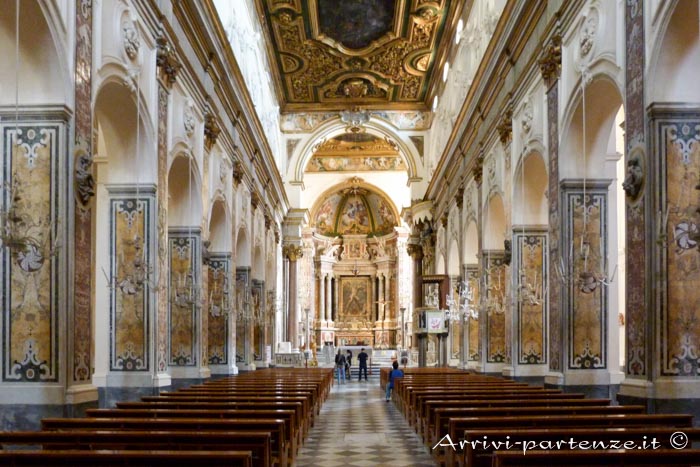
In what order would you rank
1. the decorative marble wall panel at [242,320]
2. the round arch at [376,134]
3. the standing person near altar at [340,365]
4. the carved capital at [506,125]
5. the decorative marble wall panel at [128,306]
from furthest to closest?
the round arch at [376,134] < the standing person near altar at [340,365] < the decorative marble wall panel at [242,320] < the carved capital at [506,125] < the decorative marble wall panel at [128,306]

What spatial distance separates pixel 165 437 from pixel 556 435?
9.29 feet

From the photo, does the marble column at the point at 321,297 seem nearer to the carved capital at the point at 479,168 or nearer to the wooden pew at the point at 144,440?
the carved capital at the point at 479,168

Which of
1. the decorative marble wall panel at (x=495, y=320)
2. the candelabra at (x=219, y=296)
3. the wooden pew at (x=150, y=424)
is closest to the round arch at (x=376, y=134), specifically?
the decorative marble wall panel at (x=495, y=320)

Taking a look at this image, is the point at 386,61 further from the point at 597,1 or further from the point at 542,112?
the point at 597,1

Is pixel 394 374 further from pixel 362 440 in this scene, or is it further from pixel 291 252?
pixel 291 252

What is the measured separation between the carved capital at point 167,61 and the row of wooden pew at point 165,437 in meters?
5.28

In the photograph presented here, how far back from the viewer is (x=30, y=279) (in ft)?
26.6

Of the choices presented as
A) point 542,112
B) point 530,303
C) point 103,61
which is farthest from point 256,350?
point 103,61

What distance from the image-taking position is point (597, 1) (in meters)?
10.8

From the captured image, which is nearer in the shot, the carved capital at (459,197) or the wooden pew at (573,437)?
the wooden pew at (573,437)

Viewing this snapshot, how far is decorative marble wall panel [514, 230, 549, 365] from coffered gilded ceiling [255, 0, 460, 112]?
9.21 metres

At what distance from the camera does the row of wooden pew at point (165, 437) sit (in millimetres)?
5016

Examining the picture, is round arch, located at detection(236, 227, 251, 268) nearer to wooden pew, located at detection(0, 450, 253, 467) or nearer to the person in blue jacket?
the person in blue jacket

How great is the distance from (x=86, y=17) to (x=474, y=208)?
43.6ft
